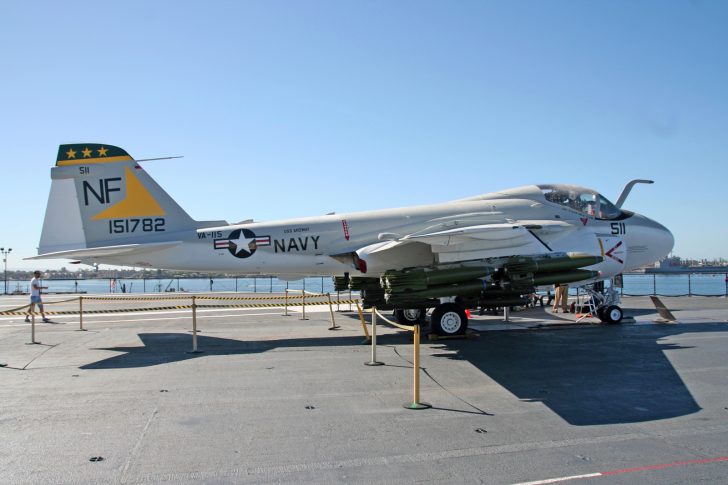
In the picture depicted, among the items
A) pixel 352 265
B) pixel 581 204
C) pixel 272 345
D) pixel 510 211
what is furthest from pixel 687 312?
pixel 272 345

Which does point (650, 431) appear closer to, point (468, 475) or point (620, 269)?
point (468, 475)

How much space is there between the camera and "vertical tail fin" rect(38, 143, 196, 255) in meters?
13.6

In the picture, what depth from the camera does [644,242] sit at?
631 inches

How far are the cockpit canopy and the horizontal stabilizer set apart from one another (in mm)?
10344

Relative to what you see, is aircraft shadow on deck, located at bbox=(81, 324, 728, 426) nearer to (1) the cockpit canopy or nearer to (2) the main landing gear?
(2) the main landing gear

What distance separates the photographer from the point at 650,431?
6.05m

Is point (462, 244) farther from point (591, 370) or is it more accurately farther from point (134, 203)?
point (134, 203)

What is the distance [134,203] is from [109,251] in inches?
56.3

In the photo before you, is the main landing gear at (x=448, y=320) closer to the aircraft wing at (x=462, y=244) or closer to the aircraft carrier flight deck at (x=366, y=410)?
the aircraft carrier flight deck at (x=366, y=410)

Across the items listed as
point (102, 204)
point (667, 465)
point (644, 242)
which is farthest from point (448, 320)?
point (102, 204)

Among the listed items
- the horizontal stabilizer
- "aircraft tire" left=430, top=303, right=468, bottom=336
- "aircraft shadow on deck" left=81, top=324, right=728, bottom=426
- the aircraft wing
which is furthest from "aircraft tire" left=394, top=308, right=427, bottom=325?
the horizontal stabilizer

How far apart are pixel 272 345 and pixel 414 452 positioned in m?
7.82

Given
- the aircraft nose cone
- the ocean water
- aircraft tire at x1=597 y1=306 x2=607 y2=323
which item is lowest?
the ocean water

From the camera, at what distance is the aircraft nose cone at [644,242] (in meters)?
15.9
